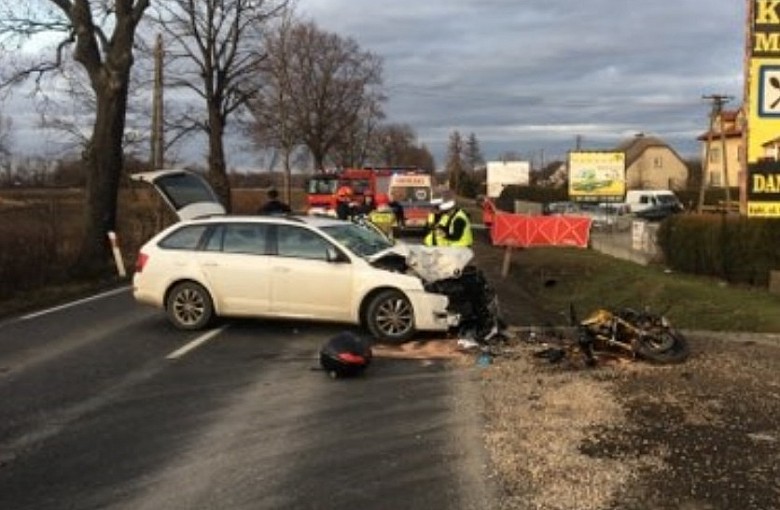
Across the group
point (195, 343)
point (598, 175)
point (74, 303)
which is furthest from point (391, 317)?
point (598, 175)

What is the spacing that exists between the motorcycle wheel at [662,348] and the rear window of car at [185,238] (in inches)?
237

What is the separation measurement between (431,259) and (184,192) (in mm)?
7380

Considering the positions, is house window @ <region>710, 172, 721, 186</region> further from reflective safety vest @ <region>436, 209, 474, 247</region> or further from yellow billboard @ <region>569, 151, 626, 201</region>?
reflective safety vest @ <region>436, 209, 474, 247</region>

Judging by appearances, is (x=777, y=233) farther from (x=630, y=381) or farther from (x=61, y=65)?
(x=61, y=65)

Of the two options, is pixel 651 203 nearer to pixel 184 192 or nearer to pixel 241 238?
pixel 184 192

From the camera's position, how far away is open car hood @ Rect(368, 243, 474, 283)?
14.1m

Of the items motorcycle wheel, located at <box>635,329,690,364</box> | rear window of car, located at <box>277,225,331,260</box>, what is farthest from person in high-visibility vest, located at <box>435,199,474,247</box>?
motorcycle wheel, located at <box>635,329,690,364</box>

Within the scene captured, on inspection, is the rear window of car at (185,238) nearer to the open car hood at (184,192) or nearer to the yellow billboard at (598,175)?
the open car hood at (184,192)

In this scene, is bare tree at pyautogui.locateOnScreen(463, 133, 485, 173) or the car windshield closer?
the car windshield

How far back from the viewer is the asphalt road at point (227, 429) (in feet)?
22.5

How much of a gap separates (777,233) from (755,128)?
12.1 ft

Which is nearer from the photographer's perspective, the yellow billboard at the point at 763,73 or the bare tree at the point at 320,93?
the yellow billboard at the point at 763,73

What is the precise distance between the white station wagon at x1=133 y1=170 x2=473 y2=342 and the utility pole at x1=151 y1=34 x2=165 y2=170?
2204 centimetres

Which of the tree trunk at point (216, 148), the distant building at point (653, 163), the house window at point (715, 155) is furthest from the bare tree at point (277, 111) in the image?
the distant building at point (653, 163)
